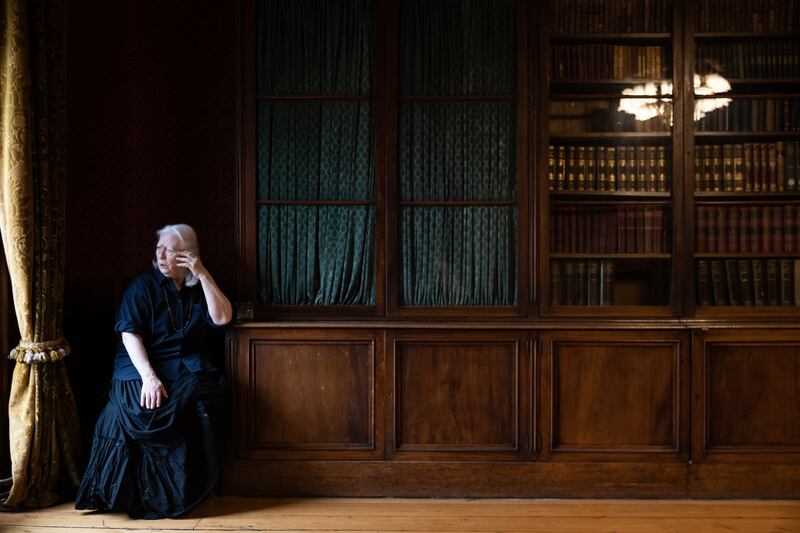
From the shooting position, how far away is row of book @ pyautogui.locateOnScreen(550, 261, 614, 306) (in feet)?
10.9

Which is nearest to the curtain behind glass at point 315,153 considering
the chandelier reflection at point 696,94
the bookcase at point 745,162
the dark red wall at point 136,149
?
the dark red wall at point 136,149

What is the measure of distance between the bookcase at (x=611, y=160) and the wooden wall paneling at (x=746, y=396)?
30cm

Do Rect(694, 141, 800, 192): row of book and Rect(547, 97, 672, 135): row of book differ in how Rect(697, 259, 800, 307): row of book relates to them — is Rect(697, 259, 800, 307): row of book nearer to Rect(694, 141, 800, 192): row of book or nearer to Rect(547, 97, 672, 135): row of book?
Rect(694, 141, 800, 192): row of book

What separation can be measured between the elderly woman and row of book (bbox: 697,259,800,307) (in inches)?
88.2

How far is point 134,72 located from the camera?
3.49m

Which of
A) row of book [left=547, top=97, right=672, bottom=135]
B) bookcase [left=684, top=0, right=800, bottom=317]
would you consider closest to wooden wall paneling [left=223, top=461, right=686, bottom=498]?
bookcase [left=684, top=0, right=800, bottom=317]

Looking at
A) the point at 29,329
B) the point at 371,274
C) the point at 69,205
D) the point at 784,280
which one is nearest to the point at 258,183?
the point at 371,274

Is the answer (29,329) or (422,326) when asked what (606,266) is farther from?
(29,329)

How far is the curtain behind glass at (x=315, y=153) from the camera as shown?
3320 millimetres

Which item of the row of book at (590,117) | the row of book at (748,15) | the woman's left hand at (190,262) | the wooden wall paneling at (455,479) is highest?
the row of book at (748,15)

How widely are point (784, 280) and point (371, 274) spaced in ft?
6.41

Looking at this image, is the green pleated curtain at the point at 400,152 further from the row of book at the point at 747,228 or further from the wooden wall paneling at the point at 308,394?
the row of book at the point at 747,228

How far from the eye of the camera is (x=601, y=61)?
10.9ft

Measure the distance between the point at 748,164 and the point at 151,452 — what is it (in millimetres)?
3013
